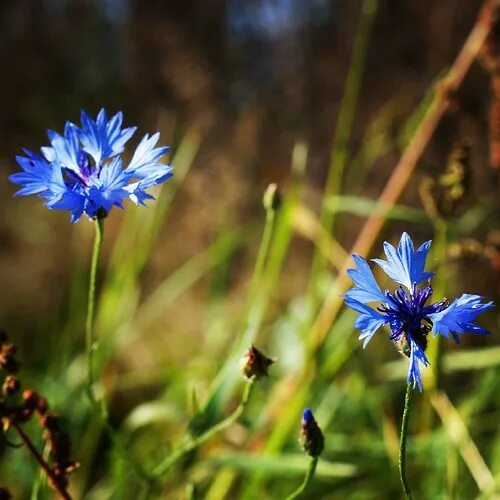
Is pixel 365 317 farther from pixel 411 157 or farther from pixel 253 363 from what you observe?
pixel 411 157

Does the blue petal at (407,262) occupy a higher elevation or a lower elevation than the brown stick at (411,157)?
lower

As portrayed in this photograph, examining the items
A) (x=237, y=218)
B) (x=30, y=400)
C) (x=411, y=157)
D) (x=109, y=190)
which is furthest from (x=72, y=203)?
(x=237, y=218)

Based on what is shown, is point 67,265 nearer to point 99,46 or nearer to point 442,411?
point 99,46

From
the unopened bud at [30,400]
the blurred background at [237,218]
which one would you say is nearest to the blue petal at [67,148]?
the unopened bud at [30,400]

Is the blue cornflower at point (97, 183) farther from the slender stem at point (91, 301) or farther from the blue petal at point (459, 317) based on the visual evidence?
the blue petal at point (459, 317)

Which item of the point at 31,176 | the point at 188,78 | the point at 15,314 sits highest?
the point at 188,78

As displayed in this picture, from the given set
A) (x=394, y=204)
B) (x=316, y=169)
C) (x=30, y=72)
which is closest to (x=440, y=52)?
(x=316, y=169)
